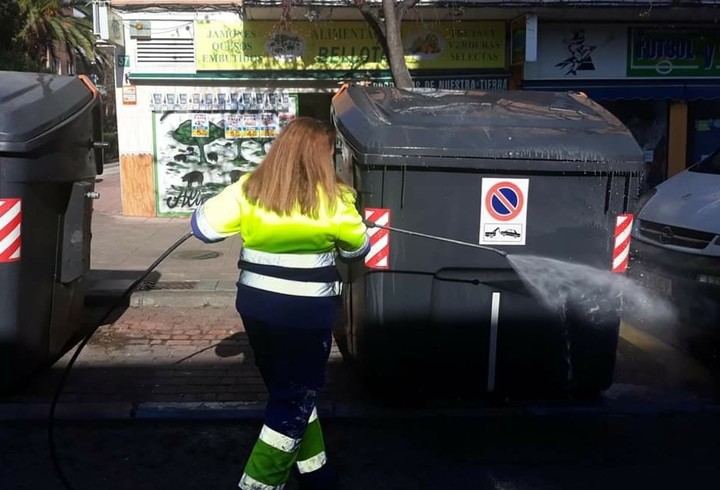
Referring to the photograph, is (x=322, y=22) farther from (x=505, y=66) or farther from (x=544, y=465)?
(x=544, y=465)

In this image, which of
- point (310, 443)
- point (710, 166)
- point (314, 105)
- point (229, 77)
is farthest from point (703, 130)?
point (310, 443)

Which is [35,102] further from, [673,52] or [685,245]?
[673,52]

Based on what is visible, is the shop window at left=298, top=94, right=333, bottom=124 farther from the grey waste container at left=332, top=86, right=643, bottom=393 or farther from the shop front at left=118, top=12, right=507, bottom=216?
the grey waste container at left=332, top=86, right=643, bottom=393

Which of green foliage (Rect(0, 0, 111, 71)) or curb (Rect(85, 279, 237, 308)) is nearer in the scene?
curb (Rect(85, 279, 237, 308))

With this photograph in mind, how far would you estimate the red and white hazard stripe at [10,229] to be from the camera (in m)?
4.91

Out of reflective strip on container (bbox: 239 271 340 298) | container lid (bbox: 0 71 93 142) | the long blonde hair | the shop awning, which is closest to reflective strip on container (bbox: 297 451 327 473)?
reflective strip on container (bbox: 239 271 340 298)

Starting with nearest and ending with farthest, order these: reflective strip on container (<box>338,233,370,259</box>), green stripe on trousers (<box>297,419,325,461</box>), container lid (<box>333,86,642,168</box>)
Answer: reflective strip on container (<box>338,233,370,259</box>)
green stripe on trousers (<box>297,419,325,461</box>)
container lid (<box>333,86,642,168</box>)

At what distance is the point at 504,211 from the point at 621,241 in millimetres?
762

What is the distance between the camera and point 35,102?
5207 millimetres

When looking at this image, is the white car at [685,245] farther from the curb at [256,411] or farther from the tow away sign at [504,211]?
the tow away sign at [504,211]

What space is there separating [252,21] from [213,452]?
9.74m

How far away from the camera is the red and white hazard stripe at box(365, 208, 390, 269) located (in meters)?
4.75

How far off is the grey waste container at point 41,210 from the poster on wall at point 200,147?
7.45 meters

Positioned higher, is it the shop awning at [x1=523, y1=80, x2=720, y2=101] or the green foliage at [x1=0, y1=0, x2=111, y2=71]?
the green foliage at [x1=0, y1=0, x2=111, y2=71]
